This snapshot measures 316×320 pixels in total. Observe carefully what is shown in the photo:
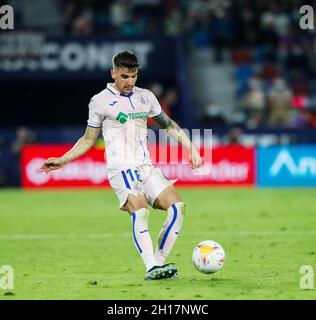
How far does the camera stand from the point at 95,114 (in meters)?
10.6

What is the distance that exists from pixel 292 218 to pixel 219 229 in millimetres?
2340

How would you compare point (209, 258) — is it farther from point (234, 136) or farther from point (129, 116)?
point (234, 136)

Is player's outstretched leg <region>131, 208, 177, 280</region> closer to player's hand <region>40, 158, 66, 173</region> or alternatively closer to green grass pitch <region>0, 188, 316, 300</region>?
green grass pitch <region>0, 188, 316, 300</region>

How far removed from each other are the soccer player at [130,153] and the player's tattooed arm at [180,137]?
0.01 m

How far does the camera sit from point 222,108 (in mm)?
31453

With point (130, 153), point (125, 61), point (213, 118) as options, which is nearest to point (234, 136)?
point (213, 118)

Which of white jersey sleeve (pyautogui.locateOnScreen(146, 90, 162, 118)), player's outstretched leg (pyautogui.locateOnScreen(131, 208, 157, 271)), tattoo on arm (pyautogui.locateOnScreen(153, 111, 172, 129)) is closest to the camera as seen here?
player's outstretched leg (pyautogui.locateOnScreen(131, 208, 157, 271))

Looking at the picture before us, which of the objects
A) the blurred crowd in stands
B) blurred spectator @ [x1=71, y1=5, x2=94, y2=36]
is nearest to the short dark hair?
the blurred crowd in stands

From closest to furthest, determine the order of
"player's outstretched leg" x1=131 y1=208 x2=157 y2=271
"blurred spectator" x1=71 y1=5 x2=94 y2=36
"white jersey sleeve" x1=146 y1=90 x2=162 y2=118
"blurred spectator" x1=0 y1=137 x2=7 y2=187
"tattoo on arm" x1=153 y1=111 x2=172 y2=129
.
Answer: "player's outstretched leg" x1=131 y1=208 x2=157 y2=271
"white jersey sleeve" x1=146 y1=90 x2=162 y2=118
"tattoo on arm" x1=153 y1=111 x2=172 y2=129
"blurred spectator" x1=0 y1=137 x2=7 y2=187
"blurred spectator" x1=71 y1=5 x2=94 y2=36

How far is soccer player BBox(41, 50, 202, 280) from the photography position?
10.5 m

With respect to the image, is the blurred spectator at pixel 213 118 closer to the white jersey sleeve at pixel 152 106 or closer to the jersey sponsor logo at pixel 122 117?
the white jersey sleeve at pixel 152 106

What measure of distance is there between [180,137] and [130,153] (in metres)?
0.70

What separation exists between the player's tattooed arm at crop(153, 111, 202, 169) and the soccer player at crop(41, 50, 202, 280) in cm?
1

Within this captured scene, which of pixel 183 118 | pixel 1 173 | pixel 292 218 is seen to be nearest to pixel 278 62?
pixel 183 118
